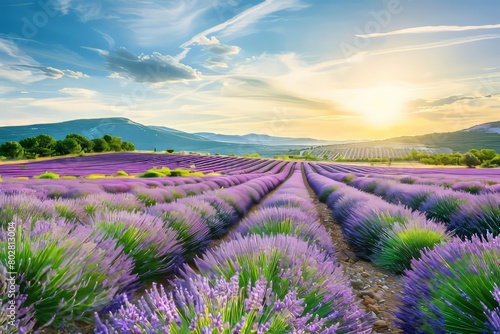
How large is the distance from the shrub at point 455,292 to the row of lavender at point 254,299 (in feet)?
1.16

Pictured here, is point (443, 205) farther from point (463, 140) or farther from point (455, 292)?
point (463, 140)

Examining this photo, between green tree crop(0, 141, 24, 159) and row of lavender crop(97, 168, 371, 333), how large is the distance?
5357 cm

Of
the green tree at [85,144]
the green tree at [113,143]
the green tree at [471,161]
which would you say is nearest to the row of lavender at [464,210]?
the green tree at [471,161]

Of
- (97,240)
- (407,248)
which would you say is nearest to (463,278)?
(407,248)

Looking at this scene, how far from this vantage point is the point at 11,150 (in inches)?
1716

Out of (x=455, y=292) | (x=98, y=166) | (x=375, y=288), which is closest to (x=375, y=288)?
(x=375, y=288)

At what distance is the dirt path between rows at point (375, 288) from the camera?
2.49 metres

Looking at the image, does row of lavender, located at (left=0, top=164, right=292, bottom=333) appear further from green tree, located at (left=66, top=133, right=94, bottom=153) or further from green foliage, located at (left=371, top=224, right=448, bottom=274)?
green tree, located at (left=66, top=133, right=94, bottom=153)

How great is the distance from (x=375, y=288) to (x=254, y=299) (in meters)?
2.40

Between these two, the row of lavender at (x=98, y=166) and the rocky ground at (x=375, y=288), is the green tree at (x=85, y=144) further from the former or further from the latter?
the rocky ground at (x=375, y=288)

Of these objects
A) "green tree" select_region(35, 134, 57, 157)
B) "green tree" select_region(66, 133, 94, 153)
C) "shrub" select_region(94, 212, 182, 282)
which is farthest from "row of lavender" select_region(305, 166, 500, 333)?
"green tree" select_region(66, 133, 94, 153)

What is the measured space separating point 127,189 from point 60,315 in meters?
9.25

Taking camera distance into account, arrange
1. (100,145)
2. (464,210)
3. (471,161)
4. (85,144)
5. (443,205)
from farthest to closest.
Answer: (100,145)
(85,144)
(471,161)
(443,205)
(464,210)

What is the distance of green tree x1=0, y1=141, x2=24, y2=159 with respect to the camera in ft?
141
